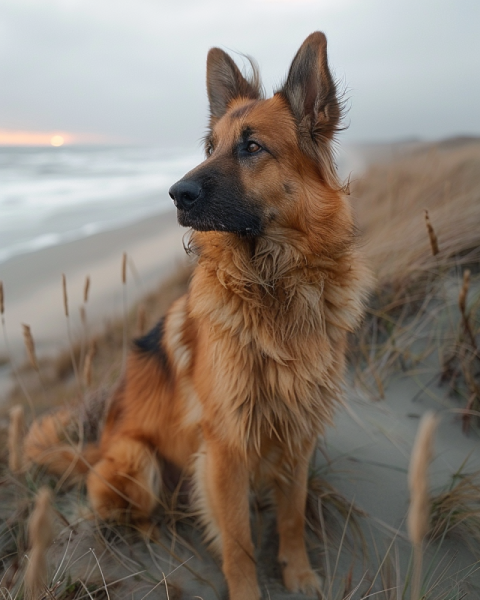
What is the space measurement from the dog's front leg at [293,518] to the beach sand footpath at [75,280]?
9.03 feet

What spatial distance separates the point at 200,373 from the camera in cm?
217

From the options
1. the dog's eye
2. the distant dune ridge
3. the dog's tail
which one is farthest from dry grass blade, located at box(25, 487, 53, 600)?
the distant dune ridge

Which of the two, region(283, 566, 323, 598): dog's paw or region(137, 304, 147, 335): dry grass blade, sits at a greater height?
region(137, 304, 147, 335): dry grass blade

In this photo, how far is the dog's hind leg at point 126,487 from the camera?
7.69 feet

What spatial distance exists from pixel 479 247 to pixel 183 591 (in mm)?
3277

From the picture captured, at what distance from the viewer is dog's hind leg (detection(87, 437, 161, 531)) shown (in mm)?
2344

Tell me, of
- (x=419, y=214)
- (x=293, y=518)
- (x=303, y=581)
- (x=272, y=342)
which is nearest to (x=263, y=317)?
(x=272, y=342)

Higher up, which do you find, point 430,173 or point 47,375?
point 430,173

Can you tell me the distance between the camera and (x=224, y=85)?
259 centimetres

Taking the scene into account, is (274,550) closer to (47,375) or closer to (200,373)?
(200,373)

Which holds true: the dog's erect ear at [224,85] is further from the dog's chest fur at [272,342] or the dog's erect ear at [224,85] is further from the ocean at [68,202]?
the ocean at [68,202]

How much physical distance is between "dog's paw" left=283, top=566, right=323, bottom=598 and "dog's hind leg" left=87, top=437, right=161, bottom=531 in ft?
2.46

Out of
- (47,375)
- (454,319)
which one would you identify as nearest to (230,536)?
(454,319)

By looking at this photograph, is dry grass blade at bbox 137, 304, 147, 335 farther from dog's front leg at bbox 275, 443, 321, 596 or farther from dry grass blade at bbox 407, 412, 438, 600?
dry grass blade at bbox 407, 412, 438, 600
